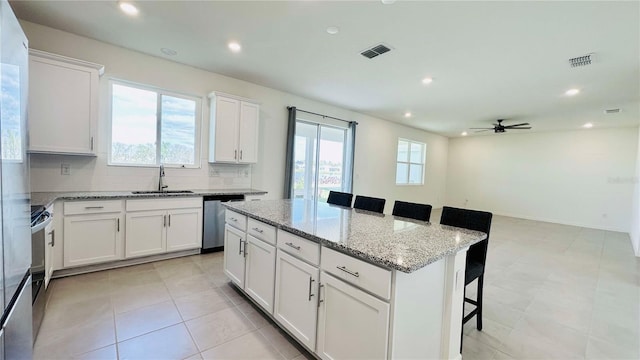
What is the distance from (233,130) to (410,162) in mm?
5792

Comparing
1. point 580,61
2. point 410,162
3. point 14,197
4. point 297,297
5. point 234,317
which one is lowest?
point 234,317

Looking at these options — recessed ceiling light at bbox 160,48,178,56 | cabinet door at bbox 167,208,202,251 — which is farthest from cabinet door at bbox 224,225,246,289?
recessed ceiling light at bbox 160,48,178,56

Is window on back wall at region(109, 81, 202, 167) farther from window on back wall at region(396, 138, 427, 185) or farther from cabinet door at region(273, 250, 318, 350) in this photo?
window on back wall at region(396, 138, 427, 185)

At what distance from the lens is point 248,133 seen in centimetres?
429

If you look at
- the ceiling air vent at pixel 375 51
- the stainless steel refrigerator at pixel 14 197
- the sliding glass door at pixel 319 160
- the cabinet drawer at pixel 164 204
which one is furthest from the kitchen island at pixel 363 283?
the sliding glass door at pixel 319 160

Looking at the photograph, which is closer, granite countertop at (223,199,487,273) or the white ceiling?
granite countertop at (223,199,487,273)

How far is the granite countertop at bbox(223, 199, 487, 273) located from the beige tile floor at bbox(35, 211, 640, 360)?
2.82ft

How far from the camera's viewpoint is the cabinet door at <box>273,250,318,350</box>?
1.71m

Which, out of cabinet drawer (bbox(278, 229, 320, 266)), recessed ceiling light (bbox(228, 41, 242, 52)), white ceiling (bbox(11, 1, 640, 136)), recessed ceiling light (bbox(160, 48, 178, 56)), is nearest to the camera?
cabinet drawer (bbox(278, 229, 320, 266))

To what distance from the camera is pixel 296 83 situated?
4.48 meters

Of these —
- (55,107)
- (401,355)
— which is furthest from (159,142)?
(401,355)

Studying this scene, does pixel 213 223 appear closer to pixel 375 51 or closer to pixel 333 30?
pixel 333 30

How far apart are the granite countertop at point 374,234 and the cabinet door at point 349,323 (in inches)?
8.6

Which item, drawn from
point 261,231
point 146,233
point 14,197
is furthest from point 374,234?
point 146,233
